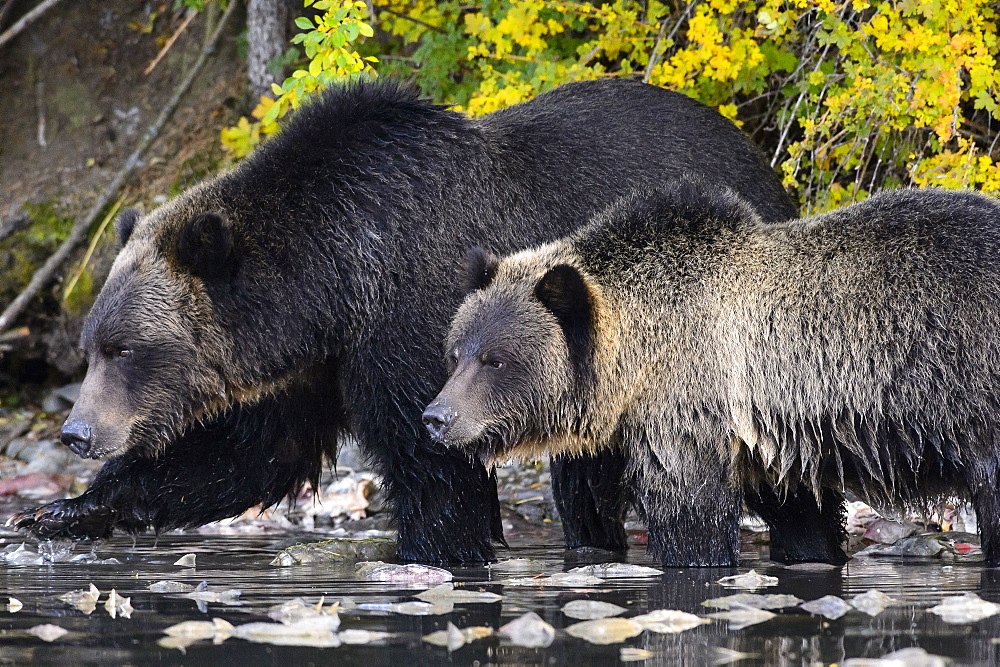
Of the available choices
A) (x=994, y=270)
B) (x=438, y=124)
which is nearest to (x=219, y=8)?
(x=438, y=124)

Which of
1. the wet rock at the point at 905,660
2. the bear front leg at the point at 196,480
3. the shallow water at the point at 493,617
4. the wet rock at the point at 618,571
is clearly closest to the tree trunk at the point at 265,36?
the bear front leg at the point at 196,480

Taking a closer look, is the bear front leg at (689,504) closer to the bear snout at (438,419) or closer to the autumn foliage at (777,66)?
the bear snout at (438,419)

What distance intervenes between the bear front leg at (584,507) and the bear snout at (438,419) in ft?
4.29

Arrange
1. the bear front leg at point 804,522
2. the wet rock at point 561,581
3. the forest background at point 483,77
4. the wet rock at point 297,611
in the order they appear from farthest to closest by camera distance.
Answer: the forest background at point 483,77 < the bear front leg at point 804,522 < the wet rock at point 561,581 < the wet rock at point 297,611

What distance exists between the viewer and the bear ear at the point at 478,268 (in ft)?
20.4

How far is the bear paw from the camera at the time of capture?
6.88m

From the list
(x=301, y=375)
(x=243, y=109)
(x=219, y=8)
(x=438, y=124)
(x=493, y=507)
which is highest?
(x=219, y=8)

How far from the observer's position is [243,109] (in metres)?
12.4

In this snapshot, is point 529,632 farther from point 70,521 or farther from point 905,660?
point 70,521

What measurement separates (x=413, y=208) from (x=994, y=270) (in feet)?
8.88

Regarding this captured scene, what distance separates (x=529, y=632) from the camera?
436cm

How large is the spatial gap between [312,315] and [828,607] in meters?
2.92

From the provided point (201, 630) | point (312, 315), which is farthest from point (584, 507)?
point (201, 630)

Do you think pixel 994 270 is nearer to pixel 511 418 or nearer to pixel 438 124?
pixel 511 418
